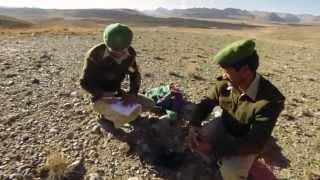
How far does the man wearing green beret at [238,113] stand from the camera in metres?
4.73

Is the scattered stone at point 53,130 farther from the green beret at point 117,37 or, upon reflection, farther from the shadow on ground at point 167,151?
the green beret at point 117,37

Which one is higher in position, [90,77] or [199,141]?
[90,77]

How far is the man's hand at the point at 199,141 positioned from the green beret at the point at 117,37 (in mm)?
1639

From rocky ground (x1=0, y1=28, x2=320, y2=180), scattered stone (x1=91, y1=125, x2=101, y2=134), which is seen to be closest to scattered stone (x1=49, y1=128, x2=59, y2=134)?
rocky ground (x1=0, y1=28, x2=320, y2=180)

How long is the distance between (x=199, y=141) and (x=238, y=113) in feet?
2.17

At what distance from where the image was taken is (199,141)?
18.1 feet

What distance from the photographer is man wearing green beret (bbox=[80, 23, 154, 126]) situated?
22.3 feet

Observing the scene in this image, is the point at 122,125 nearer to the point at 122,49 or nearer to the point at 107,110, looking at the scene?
the point at 107,110

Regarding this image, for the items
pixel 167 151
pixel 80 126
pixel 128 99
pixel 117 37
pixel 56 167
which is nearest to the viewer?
pixel 56 167

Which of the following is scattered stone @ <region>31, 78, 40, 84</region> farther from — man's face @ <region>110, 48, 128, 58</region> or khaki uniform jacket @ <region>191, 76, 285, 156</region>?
khaki uniform jacket @ <region>191, 76, 285, 156</region>

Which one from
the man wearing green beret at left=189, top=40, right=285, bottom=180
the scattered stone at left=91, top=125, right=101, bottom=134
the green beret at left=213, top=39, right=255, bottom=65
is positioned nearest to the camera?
the green beret at left=213, top=39, right=255, bottom=65

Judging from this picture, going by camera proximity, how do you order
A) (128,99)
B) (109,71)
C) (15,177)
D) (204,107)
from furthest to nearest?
(109,71) < (128,99) < (15,177) < (204,107)

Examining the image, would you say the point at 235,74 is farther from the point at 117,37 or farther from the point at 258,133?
the point at 117,37

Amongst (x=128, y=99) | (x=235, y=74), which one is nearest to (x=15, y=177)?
(x=128, y=99)
